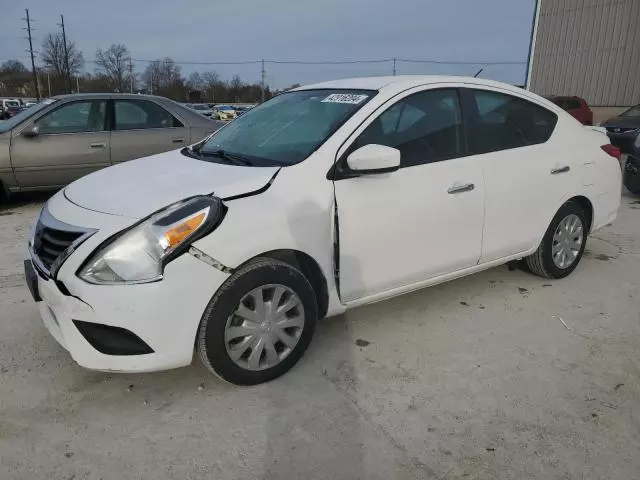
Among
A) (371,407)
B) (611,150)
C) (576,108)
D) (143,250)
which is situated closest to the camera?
(143,250)

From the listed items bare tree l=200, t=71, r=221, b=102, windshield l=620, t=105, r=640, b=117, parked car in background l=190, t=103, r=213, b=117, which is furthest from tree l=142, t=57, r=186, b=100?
windshield l=620, t=105, r=640, b=117

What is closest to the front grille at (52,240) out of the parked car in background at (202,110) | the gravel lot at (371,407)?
the gravel lot at (371,407)

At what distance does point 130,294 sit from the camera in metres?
2.29

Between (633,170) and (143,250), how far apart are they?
7.77 metres

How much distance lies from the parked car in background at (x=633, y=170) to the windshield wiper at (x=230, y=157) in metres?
6.71

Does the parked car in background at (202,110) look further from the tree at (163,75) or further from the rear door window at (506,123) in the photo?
the tree at (163,75)

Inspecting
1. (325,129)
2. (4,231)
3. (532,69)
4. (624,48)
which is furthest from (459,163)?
(532,69)

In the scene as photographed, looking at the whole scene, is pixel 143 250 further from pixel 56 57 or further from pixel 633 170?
pixel 56 57

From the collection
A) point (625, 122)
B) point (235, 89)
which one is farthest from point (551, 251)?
point (235, 89)

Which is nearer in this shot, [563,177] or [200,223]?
[200,223]

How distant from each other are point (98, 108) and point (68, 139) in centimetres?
57

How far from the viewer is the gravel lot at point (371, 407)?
219 cm

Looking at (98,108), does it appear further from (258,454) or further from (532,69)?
(532,69)

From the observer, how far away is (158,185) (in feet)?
9.02
